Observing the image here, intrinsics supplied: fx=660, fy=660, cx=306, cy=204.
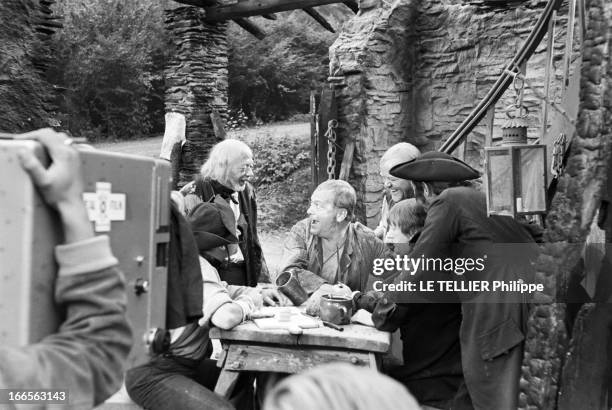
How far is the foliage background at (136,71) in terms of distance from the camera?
22203 mm

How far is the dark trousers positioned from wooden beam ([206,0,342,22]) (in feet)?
26.7

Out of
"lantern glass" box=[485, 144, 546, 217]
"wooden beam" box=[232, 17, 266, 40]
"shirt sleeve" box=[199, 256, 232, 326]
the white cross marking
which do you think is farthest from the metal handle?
"wooden beam" box=[232, 17, 266, 40]

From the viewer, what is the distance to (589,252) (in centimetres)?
308

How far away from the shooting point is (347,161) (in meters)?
8.21

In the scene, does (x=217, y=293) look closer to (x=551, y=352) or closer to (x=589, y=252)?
(x=551, y=352)

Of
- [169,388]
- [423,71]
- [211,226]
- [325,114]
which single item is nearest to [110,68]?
[325,114]

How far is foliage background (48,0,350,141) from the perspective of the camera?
22.2 meters

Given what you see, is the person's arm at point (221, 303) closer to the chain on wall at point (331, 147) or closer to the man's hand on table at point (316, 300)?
the man's hand on table at point (316, 300)

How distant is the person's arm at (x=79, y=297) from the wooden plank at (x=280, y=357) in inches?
68.7

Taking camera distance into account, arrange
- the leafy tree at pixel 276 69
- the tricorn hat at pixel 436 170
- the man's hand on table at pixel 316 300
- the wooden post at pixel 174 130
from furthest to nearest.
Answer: the leafy tree at pixel 276 69 → the wooden post at pixel 174 130 → the man's hand on table at pixel 316 300 → the tricorn hat at pixel 436 170

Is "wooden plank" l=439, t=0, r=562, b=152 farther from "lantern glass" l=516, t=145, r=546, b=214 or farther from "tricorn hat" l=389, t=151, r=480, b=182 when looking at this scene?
"lantern glass" l=516, t=145, r=546, b=214

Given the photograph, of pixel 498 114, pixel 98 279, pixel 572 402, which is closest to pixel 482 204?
pixel 572 402

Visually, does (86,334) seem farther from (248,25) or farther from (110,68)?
(110,68)

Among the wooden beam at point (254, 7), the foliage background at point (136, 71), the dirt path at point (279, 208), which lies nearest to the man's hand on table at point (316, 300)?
the dirt path at point (279, 208)
